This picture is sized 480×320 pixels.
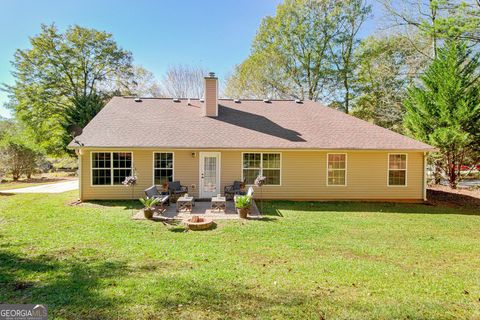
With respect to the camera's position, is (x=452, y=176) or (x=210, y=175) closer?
(x=210, y=175)

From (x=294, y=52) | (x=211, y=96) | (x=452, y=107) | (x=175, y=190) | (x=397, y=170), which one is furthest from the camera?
(x=294, y=52)

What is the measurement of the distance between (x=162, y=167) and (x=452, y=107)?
1550cm

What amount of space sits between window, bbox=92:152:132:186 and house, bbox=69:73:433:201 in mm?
37

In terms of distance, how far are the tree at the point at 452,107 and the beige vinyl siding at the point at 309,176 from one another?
449 cm

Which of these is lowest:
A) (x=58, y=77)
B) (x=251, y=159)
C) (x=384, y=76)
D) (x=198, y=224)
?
(x=198, y=224)

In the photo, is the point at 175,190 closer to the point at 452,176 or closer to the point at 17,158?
the point at 17,158

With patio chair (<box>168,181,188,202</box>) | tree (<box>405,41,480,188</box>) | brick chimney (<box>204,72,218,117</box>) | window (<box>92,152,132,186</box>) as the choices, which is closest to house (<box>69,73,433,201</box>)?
window (<box>92,152,132,186</box>)

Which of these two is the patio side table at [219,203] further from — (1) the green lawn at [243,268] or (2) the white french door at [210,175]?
(2) the white french door at [210,175]

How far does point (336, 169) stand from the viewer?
38.3 ft

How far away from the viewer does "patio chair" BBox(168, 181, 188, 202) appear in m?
10.7

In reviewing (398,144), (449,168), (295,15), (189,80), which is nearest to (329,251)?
(398,144)

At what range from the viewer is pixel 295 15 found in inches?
971

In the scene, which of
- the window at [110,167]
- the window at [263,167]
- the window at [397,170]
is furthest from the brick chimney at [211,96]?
the window at [397,170]

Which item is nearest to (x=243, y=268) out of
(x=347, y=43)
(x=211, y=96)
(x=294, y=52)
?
(x=211, y=96)
